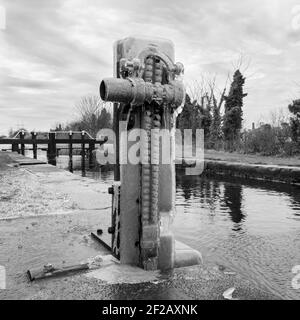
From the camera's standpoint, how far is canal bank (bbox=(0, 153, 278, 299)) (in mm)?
2873

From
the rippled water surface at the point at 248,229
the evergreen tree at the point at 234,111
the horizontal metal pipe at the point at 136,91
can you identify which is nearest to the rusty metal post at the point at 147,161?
the horizontal metal pipe at the point at 136,91

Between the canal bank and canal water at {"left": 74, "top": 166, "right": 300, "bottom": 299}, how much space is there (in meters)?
0.57

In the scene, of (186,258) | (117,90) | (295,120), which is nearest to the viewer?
(117,90)

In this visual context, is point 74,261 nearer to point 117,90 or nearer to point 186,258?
point 186,258

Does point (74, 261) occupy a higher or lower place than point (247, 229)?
higher

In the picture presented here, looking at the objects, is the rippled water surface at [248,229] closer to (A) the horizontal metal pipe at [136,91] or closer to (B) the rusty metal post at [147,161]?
(B) the rusty metal post at [147,161]

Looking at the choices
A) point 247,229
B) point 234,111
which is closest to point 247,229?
point 247,229

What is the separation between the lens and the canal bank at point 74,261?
2.87m

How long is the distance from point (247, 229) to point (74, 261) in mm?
4800

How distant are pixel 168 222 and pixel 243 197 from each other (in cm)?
883

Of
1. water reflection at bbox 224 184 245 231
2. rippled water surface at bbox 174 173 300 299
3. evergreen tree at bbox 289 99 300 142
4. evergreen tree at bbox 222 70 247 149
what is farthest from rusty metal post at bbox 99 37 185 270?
evergreen tree at bbox 222 70 247 149

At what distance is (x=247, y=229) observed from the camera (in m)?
7.64

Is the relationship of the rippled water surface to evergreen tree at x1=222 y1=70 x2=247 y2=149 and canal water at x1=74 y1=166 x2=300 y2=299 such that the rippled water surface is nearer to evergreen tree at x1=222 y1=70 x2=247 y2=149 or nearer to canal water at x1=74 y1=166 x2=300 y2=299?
canal water at x1=74 y1=166 x2=300 y2=299

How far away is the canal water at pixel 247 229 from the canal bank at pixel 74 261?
570 millimetres
